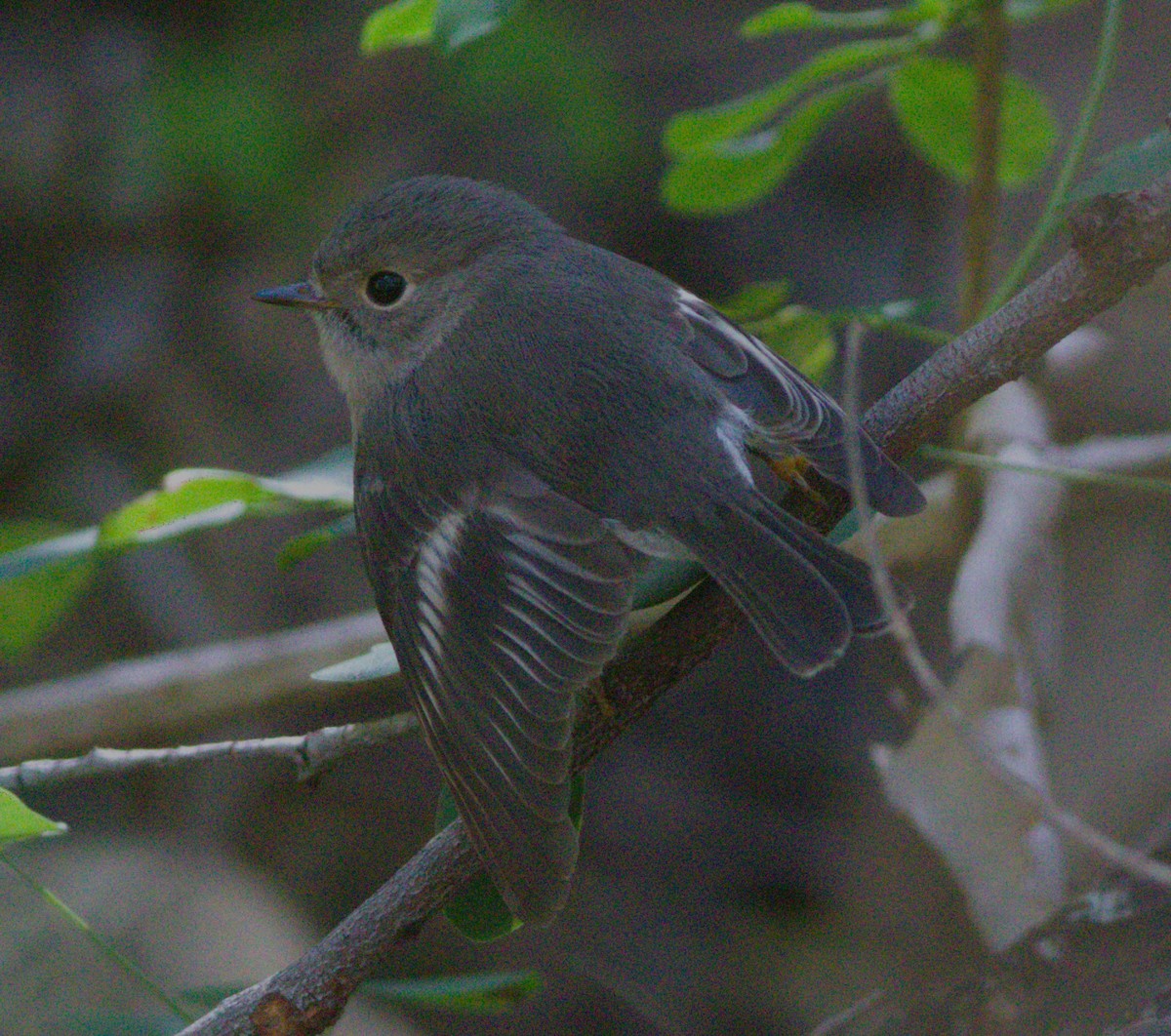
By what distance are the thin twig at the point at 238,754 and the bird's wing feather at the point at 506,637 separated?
8cm

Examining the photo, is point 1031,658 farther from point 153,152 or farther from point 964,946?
point 153,152

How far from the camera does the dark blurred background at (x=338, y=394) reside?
3365 mm

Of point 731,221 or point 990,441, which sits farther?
point 731,221

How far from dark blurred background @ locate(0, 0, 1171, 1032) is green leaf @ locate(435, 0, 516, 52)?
1918 mm

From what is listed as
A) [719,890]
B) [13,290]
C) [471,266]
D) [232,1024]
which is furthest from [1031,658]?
[13,290]

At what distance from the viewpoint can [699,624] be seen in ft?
5.77

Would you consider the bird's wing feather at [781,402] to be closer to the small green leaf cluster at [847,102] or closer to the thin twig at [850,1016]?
the small green leaf cluster at [847,102]

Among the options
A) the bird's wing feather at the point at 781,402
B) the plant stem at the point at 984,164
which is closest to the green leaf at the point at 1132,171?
the bird's wing feather at the point at 781,402

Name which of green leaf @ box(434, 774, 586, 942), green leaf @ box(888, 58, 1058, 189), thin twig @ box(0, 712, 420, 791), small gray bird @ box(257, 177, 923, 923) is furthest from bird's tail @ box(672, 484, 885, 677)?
green leaf @ box(888, 58, 1058, 189)

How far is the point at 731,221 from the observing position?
4387mm

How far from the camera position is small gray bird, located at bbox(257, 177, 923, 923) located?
1677mm

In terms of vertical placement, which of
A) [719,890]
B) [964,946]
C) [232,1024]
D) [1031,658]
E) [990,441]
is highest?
[232,1024]

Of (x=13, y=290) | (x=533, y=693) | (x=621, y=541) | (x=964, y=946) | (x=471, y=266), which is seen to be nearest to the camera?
(x=533, y=693)

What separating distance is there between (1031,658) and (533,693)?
1.37 m
